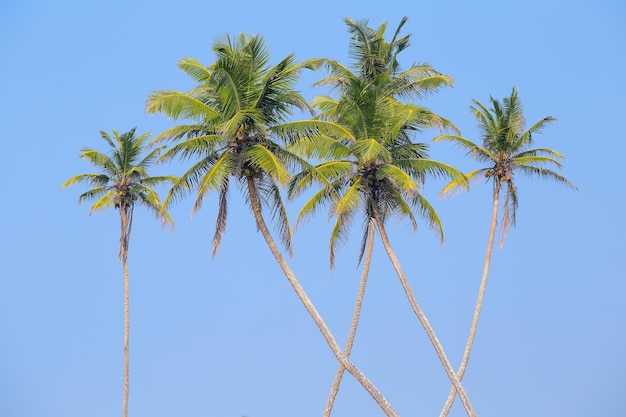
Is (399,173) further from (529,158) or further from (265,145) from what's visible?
(529,158)

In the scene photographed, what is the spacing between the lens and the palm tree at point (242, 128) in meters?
40.3

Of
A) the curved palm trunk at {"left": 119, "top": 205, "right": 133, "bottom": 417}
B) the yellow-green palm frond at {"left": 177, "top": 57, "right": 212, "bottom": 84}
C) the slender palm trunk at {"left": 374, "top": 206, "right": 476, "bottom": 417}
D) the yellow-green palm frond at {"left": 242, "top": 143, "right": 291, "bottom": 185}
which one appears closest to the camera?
the yellow-green palm frond at {"left": 242, "top": 143, "right": 291, "bottom": 185}

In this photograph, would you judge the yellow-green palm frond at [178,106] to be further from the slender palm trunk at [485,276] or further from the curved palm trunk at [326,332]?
the slender palm trunk at [485,276]

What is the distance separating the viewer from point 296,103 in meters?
41.6

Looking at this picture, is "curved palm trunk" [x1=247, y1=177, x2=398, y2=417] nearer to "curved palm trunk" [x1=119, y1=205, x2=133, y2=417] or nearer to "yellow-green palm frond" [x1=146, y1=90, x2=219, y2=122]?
"yellow-green palm frond" [x1=146, y1=90, x2=219, y2=122]

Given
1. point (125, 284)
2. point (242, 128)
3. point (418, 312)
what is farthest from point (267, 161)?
point (125, 284)

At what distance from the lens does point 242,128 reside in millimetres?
40781

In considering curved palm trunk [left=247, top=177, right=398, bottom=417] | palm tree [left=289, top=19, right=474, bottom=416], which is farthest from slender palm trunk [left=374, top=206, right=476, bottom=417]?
curved palm trunk [left=247, top=177, right=398, bottom=417]

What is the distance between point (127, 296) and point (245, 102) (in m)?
18.8

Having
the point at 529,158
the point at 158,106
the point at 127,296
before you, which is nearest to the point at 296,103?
the point at 158,106

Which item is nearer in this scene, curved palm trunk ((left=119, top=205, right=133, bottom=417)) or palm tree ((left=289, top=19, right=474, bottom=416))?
palm tree ((left=289, top=19, right=474, bottom=416))

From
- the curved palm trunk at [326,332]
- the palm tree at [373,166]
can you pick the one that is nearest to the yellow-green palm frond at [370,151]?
the palm tree at [373,166]

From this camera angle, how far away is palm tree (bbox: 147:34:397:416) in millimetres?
40312

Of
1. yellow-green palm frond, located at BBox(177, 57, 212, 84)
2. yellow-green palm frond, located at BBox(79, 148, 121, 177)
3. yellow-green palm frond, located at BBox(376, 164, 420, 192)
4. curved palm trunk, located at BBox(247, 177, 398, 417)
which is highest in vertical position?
yellow-green palm frond, located at BBox(79, 148, 121, 177)
